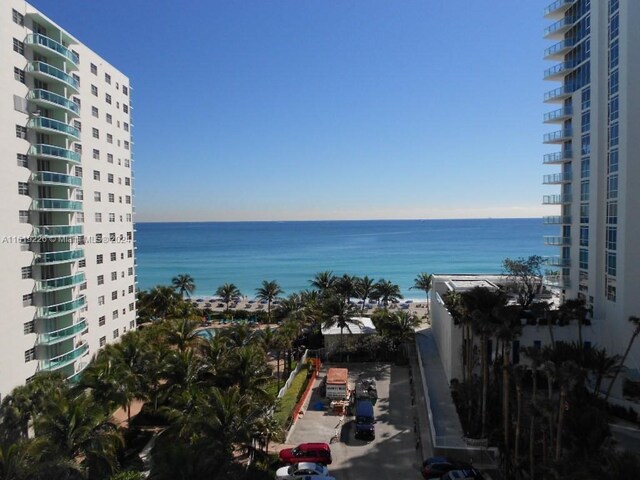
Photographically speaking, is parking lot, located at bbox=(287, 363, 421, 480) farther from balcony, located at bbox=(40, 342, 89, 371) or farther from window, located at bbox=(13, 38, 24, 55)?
window, located at bbox=(13, 38, 24, 55)

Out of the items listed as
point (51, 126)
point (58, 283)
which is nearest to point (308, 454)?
point (58, 283)

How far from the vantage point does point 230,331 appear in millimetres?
29000

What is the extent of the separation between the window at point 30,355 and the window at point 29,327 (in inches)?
42.4

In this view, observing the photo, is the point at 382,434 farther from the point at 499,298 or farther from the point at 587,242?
the point at 587,242

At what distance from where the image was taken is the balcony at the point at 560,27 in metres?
38.1

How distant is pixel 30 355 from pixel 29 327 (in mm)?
1693

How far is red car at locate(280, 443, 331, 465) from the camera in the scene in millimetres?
22438

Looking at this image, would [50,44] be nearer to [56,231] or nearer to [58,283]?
[56,231]

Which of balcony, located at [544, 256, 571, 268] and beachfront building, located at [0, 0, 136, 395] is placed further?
balcony, located at [544, 256, 571, 268]

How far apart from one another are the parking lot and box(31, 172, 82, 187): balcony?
70.7 ft

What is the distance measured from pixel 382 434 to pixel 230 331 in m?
11.1

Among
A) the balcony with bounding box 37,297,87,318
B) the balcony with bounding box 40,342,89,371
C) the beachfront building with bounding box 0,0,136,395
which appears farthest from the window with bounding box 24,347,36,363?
the balcony with bounding box 37,297,87,318

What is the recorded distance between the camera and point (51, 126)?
28.8 m

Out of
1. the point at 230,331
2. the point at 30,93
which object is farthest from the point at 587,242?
the point at 30,93
